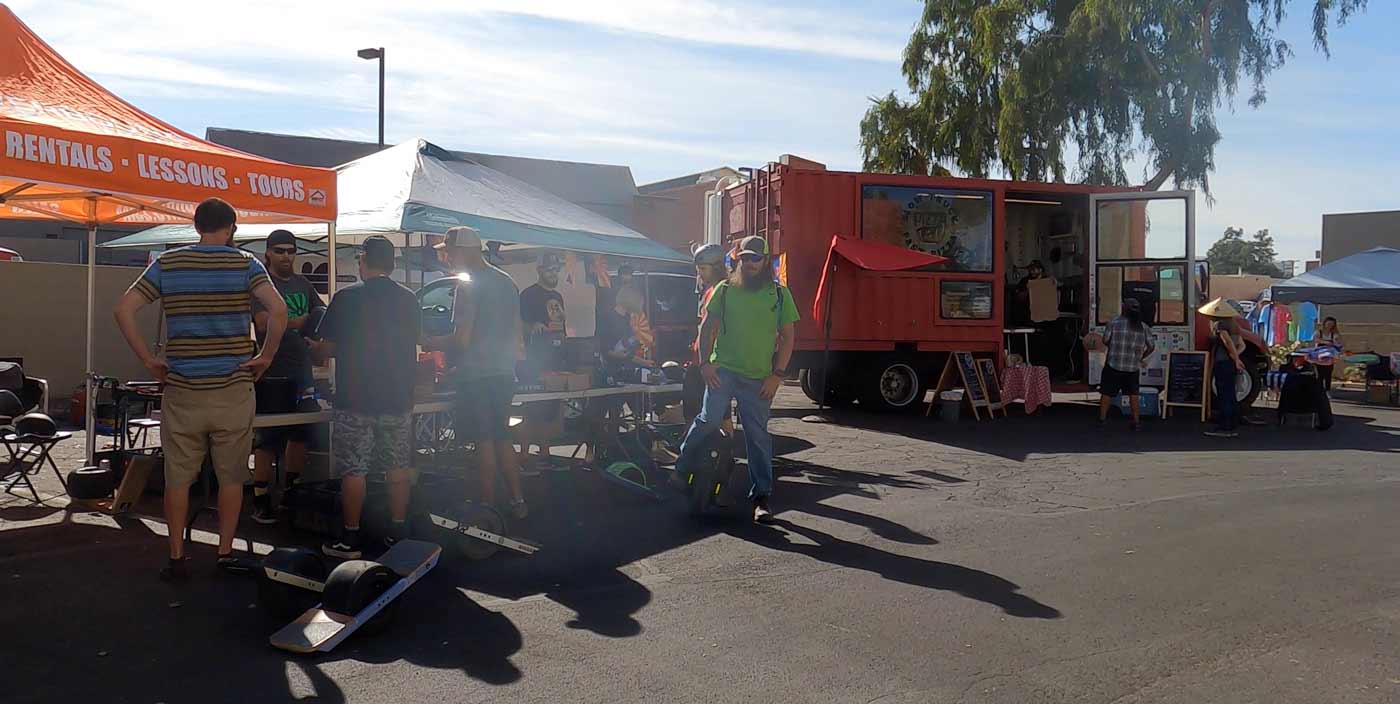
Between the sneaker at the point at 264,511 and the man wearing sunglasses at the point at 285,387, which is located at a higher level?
the man wearing sunglasses at the point at 285,387

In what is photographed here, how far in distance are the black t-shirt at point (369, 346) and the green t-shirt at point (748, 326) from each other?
7.00 ft

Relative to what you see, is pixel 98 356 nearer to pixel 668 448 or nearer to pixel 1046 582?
pixel 668 448

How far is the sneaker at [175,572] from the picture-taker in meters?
5.34

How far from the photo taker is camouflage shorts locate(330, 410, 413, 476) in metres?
5.80

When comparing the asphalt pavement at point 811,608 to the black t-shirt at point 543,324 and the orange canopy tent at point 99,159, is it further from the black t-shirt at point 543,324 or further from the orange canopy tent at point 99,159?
the orange canopy tent at point 99,159

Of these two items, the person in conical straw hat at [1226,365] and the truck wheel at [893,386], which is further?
the truck wheel at [893,386]

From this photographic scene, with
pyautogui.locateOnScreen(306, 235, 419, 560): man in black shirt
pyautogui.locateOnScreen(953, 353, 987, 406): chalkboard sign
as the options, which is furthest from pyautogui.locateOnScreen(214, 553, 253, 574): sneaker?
pyautogui.locateOnScreen(953, 353, 987, 406): chalkboard sign

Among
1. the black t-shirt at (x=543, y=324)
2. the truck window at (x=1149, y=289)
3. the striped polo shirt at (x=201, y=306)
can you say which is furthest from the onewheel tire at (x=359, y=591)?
the truck window at (x=1149, y=289)

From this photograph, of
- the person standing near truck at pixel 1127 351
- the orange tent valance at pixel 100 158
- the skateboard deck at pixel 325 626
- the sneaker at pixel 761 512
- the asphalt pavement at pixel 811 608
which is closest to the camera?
the asphalt pavement at pixel 811 608

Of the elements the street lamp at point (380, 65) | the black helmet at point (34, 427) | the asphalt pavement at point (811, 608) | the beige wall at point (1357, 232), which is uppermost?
the street lamp at point (380, 65)

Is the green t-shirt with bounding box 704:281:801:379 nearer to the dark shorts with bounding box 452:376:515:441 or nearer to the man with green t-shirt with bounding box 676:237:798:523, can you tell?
the man with green t-shirt with bounding box 676:237:798:523

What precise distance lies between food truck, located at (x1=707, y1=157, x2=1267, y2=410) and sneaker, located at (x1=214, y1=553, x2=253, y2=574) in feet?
28.4

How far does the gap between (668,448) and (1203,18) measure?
63.6ft

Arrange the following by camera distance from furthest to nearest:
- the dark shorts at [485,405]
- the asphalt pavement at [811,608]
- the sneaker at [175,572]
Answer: the dark shorts at [485,405], the sneaker at [175,572], the asphalt pavement at [811,608]
